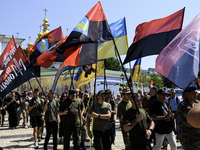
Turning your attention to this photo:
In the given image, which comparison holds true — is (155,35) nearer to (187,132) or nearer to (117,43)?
(117,43)

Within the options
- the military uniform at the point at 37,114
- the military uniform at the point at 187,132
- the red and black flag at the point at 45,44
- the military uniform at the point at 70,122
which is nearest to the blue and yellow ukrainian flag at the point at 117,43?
the military uniform at the point at 70,122

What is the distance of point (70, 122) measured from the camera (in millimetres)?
8289

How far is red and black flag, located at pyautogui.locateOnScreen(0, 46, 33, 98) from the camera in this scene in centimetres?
812

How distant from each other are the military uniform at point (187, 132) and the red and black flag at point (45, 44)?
827 cm

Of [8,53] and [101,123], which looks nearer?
[101,123]

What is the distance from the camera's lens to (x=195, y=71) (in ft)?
13.1

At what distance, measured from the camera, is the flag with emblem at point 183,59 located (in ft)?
13.2

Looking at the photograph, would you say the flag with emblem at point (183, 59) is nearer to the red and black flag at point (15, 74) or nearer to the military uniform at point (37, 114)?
the red and black flag at point (15, 74)

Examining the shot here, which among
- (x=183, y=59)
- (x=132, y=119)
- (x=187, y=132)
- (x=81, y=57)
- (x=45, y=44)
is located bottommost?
(x=187, y=132)

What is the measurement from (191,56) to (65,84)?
33.3 metres

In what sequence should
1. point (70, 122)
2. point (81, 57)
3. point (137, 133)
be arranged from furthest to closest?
point (70, 122), point (81, 57), point (137, 133)

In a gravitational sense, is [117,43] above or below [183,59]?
above

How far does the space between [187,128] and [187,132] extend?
65 millimetres

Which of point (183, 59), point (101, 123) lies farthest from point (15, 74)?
point (183, 59)
